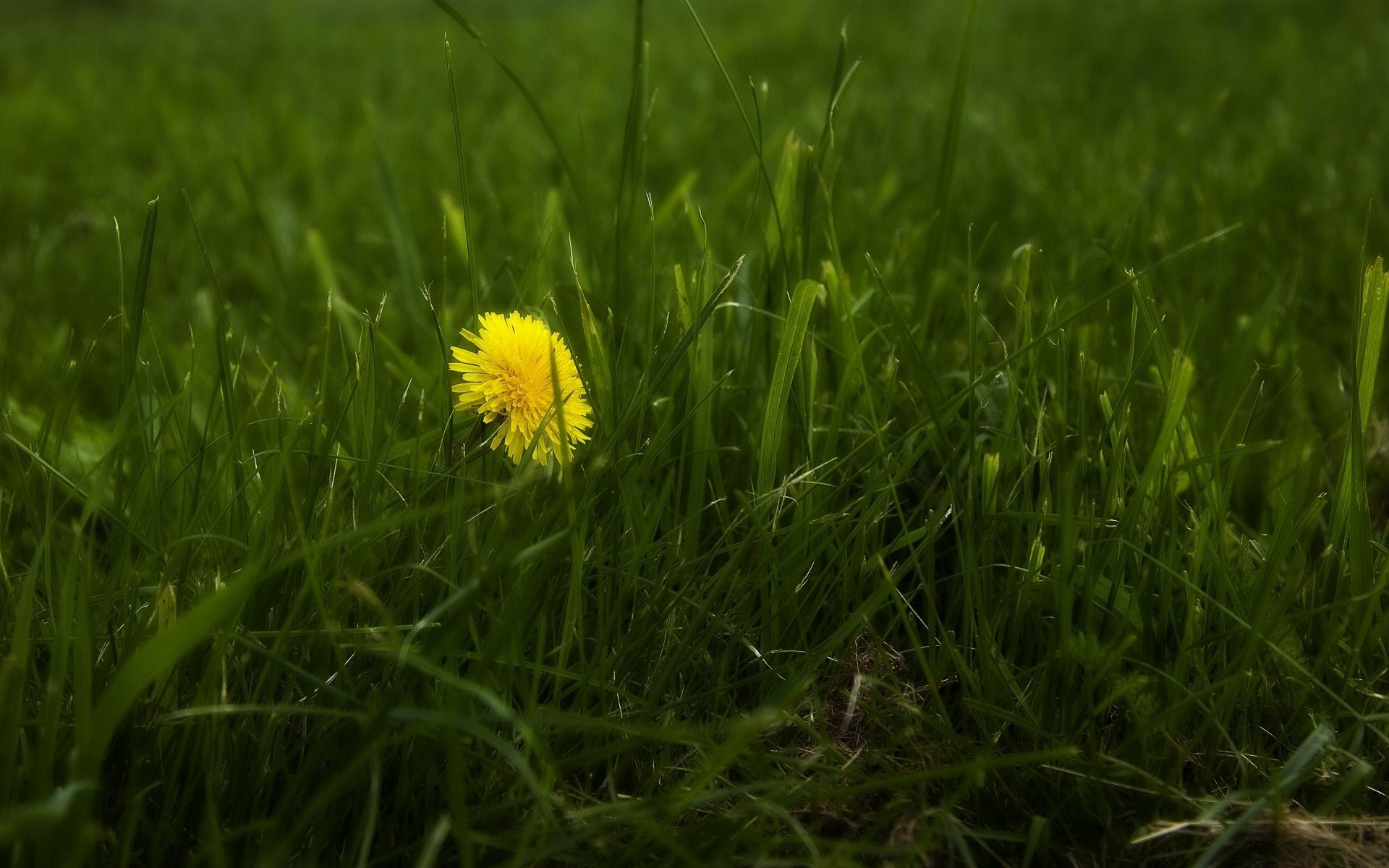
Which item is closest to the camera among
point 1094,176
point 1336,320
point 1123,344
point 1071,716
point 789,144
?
point 1071,716

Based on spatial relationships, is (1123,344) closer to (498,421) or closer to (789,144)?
(789,144)

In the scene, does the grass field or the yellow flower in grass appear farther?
the yellow flower in grass

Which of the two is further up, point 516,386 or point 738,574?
point 516,386

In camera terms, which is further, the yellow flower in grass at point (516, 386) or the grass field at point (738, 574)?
the yellow flower in grass at point (516, 386)

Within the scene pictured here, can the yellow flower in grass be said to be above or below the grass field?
above

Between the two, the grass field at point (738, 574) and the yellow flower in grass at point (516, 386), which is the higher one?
the yellow flower in grass at point (516, 386)

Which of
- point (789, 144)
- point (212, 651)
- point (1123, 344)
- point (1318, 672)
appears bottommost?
point (1318, 672)

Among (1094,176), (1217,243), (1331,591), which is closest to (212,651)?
(1331,591)

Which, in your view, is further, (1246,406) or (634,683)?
(1246,406)
